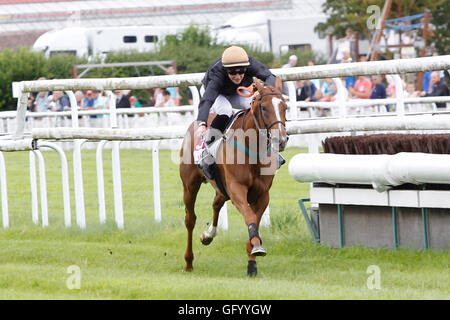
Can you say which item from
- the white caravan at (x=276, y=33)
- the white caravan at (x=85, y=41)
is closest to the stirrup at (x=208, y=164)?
the white caravan at (x=85, y=41)

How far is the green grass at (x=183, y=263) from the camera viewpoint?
641 cm

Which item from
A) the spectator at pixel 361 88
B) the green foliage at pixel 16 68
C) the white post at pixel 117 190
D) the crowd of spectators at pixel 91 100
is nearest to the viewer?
the white post at pixel 117 190

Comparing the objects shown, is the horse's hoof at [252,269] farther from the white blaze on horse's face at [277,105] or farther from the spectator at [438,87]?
the spectator at [438,87]

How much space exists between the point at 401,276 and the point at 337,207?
1.49 meters

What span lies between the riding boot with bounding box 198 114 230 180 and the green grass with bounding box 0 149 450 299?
0.82 meters

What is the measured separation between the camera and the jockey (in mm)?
7660

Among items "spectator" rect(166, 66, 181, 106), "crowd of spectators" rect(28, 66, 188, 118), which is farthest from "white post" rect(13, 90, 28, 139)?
"crowd of spectators" rect(28, 66, 188, 118)

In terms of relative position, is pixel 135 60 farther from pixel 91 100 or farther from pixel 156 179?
pixel 156 179

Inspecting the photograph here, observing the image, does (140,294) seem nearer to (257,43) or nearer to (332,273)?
(332,273)

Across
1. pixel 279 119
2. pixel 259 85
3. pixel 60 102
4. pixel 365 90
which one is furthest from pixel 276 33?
pixel 279 119

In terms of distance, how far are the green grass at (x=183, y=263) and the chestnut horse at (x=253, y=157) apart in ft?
1.41
